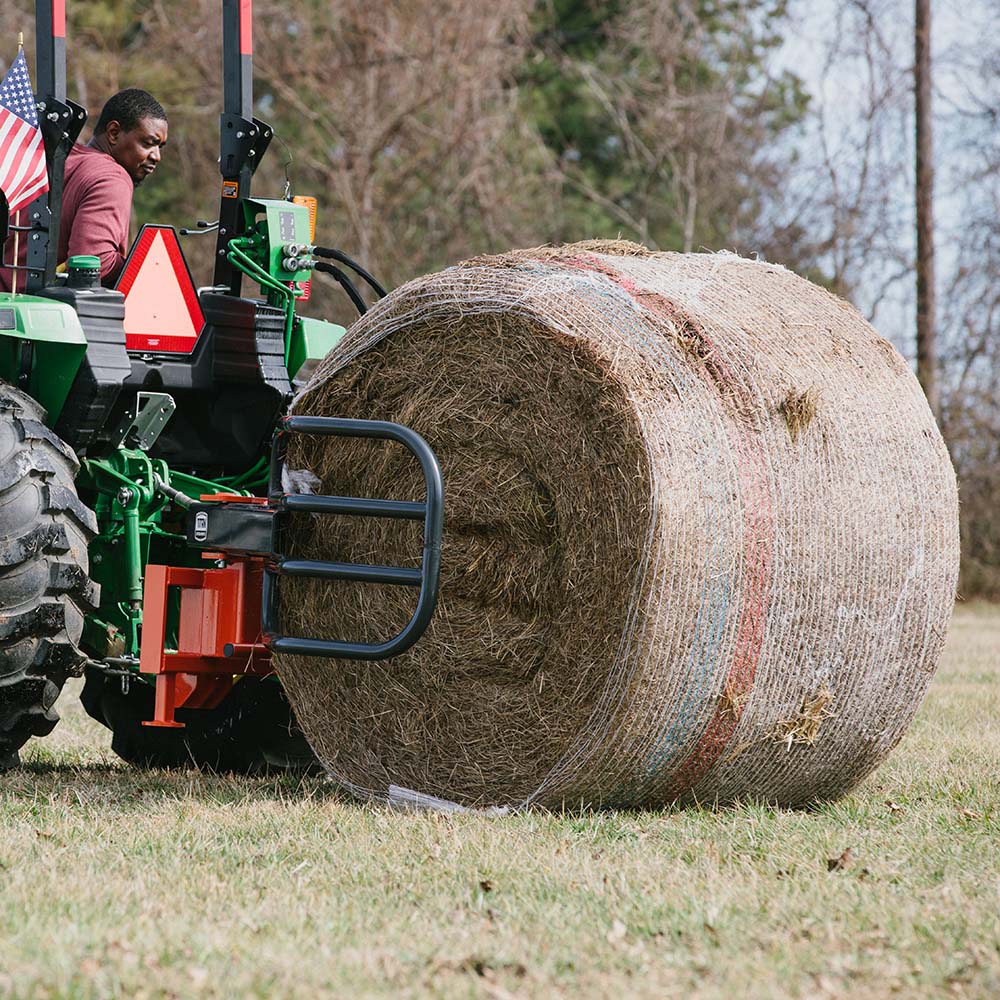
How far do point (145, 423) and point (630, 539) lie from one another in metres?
1.76

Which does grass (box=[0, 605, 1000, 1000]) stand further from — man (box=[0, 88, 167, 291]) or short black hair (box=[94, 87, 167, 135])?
short black hair (box=[94, 87, 167, 135])

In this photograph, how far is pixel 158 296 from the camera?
5531 mm

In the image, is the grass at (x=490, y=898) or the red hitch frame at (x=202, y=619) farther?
the red hitch frame at (x=202, y=619)

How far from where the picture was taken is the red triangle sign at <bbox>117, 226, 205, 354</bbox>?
5461 millimetres

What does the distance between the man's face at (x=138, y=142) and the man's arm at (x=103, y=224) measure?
0.35 m

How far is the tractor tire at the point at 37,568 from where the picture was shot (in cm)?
467

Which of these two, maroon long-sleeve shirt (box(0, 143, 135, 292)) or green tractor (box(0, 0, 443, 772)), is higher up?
maroon long-sleeve shirt (box(0, 143, 135, 292))

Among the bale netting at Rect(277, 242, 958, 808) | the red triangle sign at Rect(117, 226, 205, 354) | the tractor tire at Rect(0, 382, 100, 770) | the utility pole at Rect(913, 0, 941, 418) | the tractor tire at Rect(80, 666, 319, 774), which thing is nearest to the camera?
the bale netting at Rect(277, 242, 958, 808)

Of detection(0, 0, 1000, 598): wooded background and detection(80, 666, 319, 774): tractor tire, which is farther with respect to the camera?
detection(0, 0, 1000, 598): wooded background

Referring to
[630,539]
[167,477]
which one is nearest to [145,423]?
[167,477]

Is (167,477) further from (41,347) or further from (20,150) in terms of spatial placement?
(20,150)

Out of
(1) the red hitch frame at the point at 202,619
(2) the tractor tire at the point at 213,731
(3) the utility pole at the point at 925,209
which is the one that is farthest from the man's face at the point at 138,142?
(3) the utility pole at the point at 925,209

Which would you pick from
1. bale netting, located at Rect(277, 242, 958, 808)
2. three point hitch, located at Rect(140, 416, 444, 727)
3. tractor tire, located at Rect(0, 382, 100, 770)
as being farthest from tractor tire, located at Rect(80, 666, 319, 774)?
tractor tire, located at Rect(0, 382, 100, 770)

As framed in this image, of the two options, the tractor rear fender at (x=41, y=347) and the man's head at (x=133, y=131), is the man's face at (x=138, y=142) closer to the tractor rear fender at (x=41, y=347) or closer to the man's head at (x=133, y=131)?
the man's head at (x=133, y=131)
